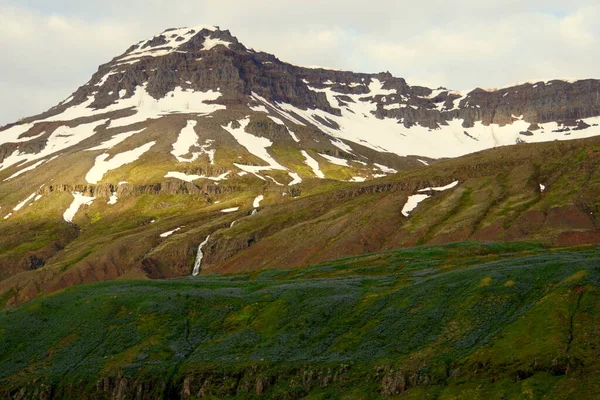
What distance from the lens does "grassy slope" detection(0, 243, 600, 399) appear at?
175ft

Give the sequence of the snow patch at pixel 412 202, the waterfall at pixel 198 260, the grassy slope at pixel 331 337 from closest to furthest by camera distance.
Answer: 1. the grassy slope at pixel 331 337
2. the snow patch at pixel 412 202
3. the waterfall at pixel 198 260

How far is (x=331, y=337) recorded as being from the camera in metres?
67.6

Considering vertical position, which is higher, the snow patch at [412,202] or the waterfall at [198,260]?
the snow patch at [412,202]

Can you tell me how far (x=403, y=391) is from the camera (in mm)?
54094

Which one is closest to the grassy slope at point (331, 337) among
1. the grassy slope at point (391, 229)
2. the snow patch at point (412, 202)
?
the grassy slope at point (391, 229)

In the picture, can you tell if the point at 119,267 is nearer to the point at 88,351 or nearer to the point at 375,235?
the point at 375,235

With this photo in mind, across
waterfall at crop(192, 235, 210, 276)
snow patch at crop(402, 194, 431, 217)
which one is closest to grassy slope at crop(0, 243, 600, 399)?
snow patch at crop(402, 194, 431, 217)

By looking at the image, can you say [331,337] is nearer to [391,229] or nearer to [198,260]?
[391,229]

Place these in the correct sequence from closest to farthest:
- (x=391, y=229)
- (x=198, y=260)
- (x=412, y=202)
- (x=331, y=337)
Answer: (x=331, y=337), (x=391, y=229), (x=412, y=202), (x=198, y=260)

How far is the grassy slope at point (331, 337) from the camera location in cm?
5322

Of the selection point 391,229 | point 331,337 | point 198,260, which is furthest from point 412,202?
point 331,337

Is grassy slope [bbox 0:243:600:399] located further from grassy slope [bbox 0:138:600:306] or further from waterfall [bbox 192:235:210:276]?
waterfall [bbox 192:235:210:276]

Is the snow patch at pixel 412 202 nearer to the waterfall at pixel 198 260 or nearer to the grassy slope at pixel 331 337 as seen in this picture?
the waterfall at pixel 198 260

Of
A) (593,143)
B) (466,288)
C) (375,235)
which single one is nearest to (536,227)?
(375,235)
